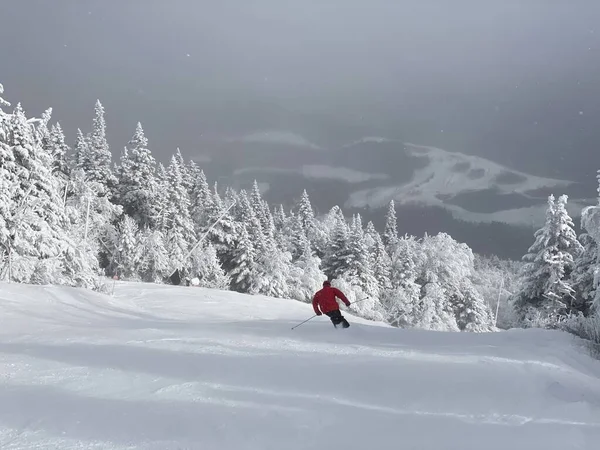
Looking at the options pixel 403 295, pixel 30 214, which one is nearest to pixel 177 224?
pixel 30 214

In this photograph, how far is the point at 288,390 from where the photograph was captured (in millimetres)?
6469

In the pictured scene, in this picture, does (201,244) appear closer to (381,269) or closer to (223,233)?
(223,233)

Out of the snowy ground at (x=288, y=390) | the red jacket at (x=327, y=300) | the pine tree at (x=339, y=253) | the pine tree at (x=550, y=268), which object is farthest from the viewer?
the pine tree at (x=339, y=253)

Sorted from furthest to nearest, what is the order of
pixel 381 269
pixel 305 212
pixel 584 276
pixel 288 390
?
pixel 305 212 → pixel 381 269 → pixel 584 276 → pixel 288 390

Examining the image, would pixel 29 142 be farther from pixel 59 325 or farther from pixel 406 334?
pixel 406 334

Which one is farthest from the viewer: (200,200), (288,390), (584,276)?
(200,200)

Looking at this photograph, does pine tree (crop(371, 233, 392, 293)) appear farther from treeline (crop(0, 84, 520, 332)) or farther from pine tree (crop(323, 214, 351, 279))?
pine tree (crop(323, 214, 351, 279))

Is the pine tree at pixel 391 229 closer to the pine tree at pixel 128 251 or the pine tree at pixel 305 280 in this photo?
the pine tree at pixel 305 280

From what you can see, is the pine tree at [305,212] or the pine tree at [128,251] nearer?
the pine tree at [128,251]

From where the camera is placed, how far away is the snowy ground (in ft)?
16.4

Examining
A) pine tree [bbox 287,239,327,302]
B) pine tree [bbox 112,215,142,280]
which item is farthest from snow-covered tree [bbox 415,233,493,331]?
pine tree [bbox 112,215,142,280]

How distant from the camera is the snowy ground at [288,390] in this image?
4.99 meters

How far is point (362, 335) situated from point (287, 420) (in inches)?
233

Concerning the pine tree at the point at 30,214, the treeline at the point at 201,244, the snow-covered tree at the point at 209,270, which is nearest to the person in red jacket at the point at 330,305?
the pine tree at the point at 30,214
